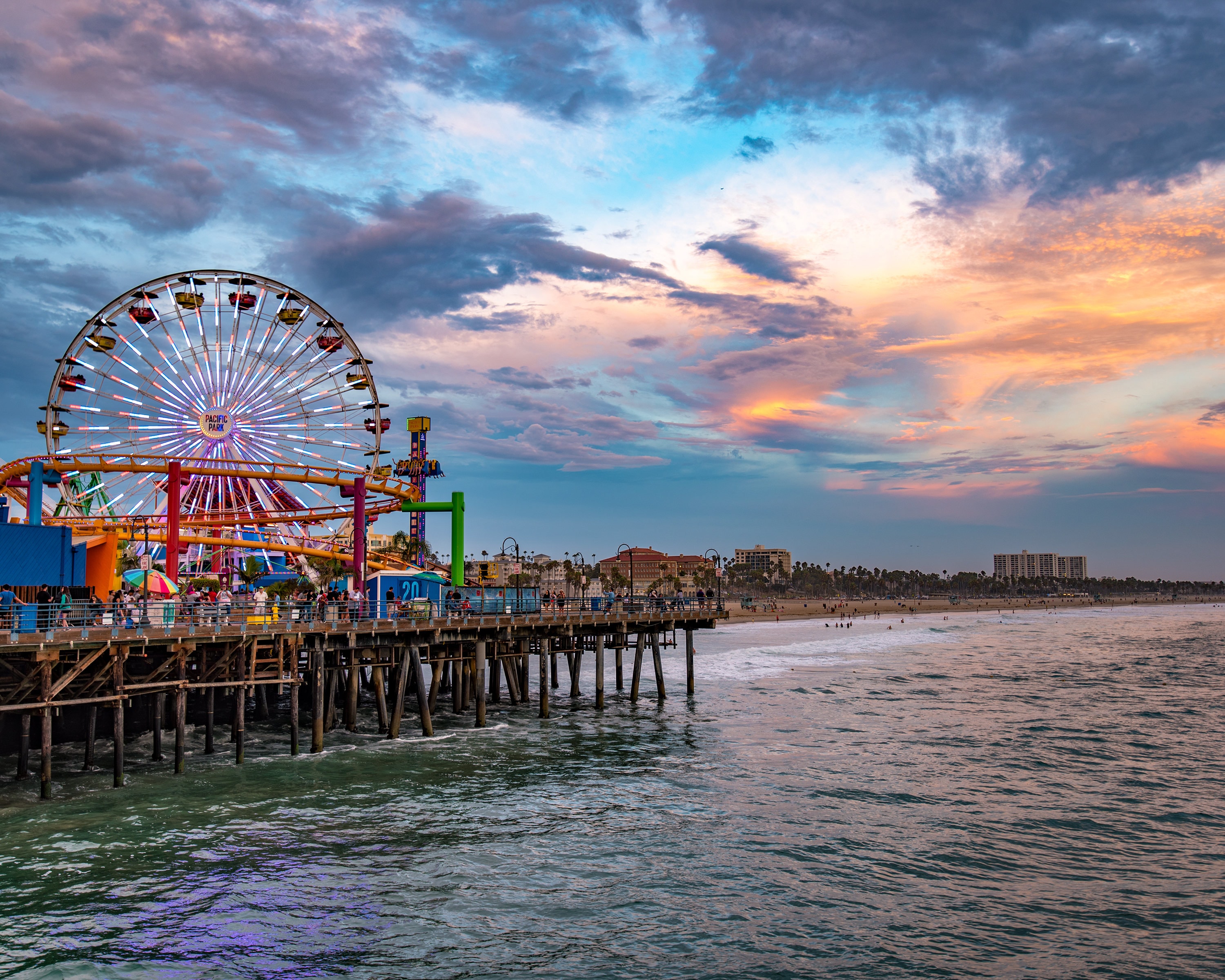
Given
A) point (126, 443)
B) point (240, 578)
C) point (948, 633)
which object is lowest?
point (948, 633)

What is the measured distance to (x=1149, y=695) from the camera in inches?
Result: 2103

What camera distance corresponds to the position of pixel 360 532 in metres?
47.7

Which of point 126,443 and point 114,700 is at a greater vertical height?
point 126,443

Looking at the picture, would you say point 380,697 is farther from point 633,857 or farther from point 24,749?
point 633,857

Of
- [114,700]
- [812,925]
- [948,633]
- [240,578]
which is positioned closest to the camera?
[812,925]

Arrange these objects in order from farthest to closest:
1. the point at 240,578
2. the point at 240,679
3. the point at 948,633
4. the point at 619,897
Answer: the point at 948,633 < the point at 240,578 < the point at 240,679 < the point at 619,897

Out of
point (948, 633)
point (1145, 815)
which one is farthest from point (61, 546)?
point (948, 633)

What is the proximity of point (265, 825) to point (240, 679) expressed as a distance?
7.58m

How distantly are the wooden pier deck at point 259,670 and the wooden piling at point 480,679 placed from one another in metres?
0.06

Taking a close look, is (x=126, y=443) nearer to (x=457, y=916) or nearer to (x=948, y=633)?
(x=457, y=916)

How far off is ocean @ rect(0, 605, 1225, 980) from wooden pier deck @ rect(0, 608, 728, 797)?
147 cm

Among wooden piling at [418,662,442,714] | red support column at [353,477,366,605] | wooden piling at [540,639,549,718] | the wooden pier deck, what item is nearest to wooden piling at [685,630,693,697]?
the wooden pier deck

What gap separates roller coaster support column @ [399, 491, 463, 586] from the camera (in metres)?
55.9

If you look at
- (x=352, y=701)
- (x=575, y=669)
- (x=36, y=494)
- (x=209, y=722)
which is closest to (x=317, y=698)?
(x=209, y=722)
